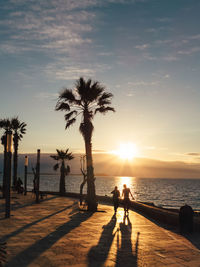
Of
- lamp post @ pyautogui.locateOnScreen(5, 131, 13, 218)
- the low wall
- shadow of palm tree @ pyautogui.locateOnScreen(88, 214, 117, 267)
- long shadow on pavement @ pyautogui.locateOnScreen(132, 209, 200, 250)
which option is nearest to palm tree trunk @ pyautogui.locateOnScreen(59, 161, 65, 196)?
the low wall

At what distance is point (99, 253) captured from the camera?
7938 millimetres

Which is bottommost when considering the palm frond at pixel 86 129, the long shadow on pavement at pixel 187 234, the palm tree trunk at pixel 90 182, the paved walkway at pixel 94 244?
the long shadow on pavement at pixel 187 234

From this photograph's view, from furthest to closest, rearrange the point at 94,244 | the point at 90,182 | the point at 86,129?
the point at 86,129 → the point at 90,182 → the point at 94,244

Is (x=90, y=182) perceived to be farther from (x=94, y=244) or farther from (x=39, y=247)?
(x=39, y=247)

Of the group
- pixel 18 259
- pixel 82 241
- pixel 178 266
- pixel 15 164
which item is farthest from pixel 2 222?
pixel 15 164

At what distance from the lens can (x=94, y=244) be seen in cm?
899

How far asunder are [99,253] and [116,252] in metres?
0.48

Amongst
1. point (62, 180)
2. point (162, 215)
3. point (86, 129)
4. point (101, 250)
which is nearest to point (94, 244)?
point (101, 250)

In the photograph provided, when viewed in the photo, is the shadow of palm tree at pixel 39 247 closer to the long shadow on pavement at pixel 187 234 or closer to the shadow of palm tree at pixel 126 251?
the shadow of palm tree at pixel 126 251

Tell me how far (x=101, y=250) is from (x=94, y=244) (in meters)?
0.77

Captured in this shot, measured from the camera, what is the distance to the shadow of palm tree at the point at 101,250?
7.19 meters

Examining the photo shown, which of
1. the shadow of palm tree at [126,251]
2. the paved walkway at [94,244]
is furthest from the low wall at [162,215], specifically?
the shadow of palm tree at [126,251]

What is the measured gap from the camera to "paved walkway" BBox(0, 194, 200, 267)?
284 inches

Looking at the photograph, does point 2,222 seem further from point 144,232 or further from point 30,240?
point 144,232
